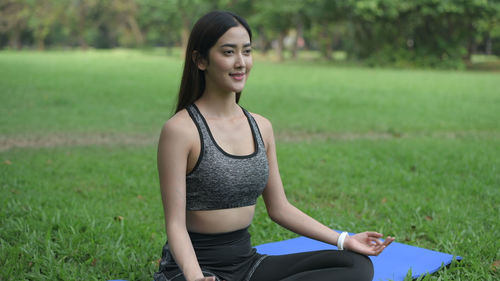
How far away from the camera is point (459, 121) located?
1038 cm

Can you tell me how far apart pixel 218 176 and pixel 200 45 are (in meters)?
0.57

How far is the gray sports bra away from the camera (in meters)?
2.42

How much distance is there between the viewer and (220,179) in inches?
95.4

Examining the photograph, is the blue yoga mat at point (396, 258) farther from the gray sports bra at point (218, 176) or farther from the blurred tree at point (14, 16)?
the blurred tree at point (14, 16)

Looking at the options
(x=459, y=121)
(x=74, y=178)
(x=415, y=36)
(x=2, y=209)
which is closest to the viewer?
(x=2, y=209)

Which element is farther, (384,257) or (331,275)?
(384,257)

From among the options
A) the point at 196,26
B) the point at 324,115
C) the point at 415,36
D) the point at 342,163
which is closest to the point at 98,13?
the point at 415,36

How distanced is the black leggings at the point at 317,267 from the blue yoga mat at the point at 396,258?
0.69 m

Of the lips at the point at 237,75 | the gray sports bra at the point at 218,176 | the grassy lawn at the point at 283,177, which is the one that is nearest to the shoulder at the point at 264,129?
the gray sports bra at the point at 218,176

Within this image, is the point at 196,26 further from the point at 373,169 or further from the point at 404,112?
the point at 404,112

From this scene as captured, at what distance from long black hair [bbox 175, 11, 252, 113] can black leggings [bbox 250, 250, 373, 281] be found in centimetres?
85

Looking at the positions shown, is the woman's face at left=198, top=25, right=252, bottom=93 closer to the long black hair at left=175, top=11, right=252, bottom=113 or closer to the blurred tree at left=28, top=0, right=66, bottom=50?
the long black hair at left=175, top=11, right=252, bottom=113

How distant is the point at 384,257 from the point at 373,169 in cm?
311

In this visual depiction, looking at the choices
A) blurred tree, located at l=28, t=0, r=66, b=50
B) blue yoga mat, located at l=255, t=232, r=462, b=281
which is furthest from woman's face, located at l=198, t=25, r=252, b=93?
blurred tree, located at l=28, t=0, r=66, b=50
